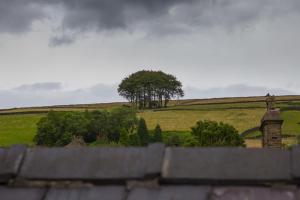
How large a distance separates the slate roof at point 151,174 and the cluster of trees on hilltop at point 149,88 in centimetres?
14048

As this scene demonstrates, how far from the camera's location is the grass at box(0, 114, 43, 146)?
104325 mm

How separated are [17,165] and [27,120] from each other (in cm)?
12133

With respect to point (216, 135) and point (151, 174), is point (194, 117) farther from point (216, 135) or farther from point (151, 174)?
point (151, 174)

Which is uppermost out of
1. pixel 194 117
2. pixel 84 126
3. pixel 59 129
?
pixel 194 117

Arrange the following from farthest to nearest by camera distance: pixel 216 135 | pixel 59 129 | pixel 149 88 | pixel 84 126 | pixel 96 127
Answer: pixel 149 88
pixel 96 127
pixel 84 126
pixel 59 129
pixel 216 135

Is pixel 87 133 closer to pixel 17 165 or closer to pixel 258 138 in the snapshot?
pixel 258 138

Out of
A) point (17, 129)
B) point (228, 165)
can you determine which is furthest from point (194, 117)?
point (228, 165)

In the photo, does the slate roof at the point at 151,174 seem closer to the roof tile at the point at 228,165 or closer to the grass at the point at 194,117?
the roof tile at the point at 228,165

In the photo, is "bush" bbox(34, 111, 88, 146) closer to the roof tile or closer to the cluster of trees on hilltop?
the cluster of trees on hilltop

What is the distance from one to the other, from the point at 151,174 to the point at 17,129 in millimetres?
113164

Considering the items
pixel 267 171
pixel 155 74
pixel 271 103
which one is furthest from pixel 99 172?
pixel 155 74

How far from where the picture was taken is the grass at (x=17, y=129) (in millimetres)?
104325

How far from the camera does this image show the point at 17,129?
114062mm

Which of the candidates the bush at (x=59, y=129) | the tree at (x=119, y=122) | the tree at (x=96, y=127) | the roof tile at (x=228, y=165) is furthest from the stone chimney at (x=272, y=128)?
the tree at (x=96, y=127)
